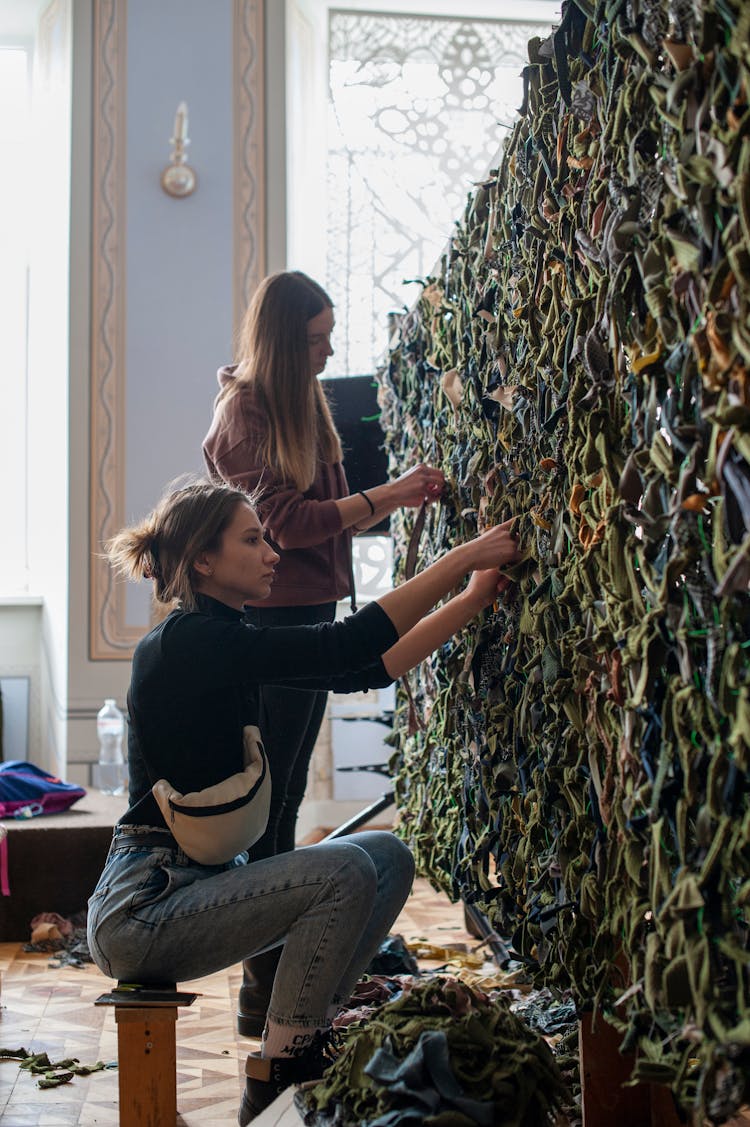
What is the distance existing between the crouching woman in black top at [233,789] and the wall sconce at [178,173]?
3.44 m

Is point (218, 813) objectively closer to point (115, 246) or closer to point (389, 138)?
point (115, 246)

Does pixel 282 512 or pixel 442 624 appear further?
pixel 282 512

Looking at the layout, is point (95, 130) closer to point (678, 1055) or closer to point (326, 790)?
point (326, 790)

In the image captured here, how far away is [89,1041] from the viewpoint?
8.02ft

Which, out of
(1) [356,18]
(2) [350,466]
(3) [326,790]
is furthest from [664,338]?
(1) [356,18]

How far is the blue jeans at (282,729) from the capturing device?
2.33 m

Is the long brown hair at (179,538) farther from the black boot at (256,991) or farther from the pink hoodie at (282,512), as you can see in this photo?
the black boot at (256,991)

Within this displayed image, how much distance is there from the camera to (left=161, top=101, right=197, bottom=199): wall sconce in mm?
5027

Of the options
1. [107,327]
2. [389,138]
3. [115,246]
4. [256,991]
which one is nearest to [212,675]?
[256,991]

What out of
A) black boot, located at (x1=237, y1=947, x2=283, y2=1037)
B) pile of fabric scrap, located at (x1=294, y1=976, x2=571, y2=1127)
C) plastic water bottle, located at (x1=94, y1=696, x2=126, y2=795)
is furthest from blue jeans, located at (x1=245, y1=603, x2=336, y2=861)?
plastic water bottle, located at (x1=94, y1=696, x2=126, y2=795)

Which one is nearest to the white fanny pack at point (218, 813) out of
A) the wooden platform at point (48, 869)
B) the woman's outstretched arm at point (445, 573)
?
the woman's outstretched arm at point (445, 573)

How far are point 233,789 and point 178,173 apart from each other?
12.7 feet

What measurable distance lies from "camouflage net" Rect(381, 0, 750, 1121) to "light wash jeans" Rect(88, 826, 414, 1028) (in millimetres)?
304

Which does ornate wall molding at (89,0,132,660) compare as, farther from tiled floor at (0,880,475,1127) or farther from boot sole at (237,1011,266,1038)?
boot sole at (237,1011,266,1038)
